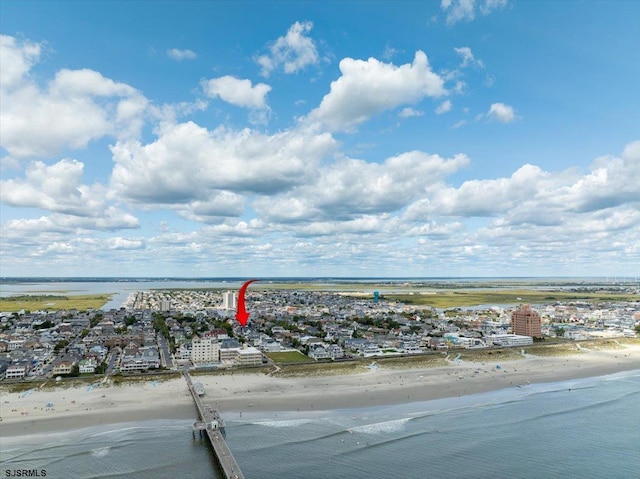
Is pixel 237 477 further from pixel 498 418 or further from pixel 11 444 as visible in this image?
pixel 498 418

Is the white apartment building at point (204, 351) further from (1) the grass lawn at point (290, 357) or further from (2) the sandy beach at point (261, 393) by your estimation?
(2) the sandy beach at point (261, 393)

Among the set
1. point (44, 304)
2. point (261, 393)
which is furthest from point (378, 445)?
point (44, 304)

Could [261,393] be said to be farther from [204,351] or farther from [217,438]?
[204,351]

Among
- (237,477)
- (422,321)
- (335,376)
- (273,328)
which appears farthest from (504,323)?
(237,477)

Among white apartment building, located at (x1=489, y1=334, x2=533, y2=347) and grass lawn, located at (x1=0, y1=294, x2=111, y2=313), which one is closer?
white apartment building, located at (x1=489, y1=334, x2=533, y2=347)

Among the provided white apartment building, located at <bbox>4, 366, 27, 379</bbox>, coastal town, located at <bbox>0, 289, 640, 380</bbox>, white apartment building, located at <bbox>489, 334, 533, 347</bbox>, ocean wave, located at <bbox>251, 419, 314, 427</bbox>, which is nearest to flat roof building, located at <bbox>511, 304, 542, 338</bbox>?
coastal town, located at <bbox>0, 289, 640, 380</bbox>

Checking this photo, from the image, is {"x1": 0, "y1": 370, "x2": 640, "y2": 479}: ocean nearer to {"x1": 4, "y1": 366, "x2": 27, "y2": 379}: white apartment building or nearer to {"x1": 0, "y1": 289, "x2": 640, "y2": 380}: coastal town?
{"x1": 0, "y1": 289, "x2": 640, "y2": 380}: coastal town

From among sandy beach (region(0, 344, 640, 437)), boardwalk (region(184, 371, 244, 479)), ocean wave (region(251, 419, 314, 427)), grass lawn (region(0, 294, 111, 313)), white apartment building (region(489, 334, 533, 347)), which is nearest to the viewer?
boardwalk (region(184, 371, 244, 479))

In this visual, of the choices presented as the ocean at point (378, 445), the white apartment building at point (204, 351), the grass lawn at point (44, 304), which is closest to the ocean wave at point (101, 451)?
the ocean at point (378, 445)
